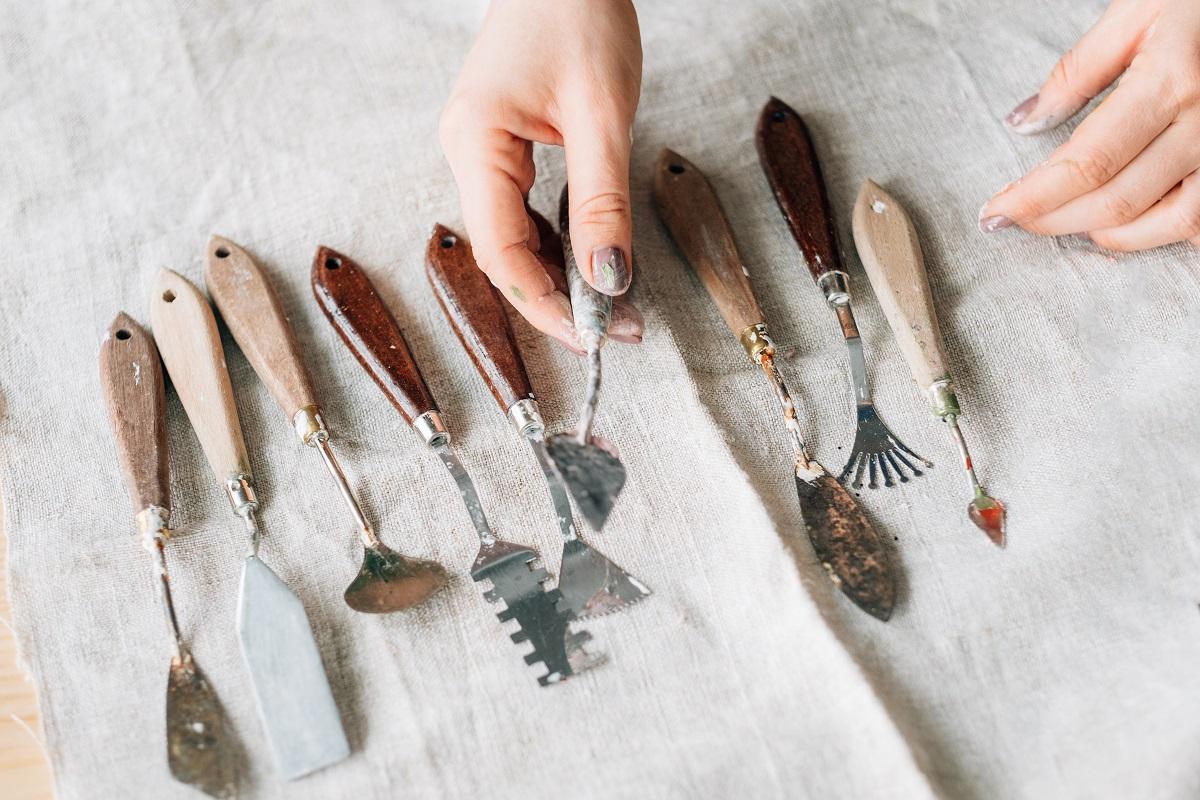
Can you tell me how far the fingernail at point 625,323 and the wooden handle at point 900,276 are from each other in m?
0.25

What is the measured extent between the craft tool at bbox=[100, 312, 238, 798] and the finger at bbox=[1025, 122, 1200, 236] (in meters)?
0.93

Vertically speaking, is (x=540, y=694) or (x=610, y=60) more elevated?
(x=610, y=60)

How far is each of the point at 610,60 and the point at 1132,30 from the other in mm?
554

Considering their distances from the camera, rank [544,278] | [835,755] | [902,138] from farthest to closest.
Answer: [902,138] → [544,278] → [835,755]

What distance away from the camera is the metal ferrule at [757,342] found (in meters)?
0.92

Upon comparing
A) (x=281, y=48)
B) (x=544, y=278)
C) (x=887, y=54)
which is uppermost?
(x=281, y=48)

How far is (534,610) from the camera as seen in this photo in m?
0.82

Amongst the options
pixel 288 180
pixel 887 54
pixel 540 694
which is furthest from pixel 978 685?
pixel 288 180

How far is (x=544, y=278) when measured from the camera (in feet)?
2.90

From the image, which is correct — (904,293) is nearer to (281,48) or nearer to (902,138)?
(902,138)

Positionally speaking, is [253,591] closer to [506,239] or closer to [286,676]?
[286,676]

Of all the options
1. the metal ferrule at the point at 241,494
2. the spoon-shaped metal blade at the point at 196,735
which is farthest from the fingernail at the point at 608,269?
the spoon-shaped metal blade at the point at 196,735

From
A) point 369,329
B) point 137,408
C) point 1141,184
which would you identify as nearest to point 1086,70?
point 1141,184

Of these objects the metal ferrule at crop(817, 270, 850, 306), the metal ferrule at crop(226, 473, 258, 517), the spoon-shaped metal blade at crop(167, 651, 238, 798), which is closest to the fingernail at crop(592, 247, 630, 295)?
the metal ferrule at crop(817, 270, 850, 306)
